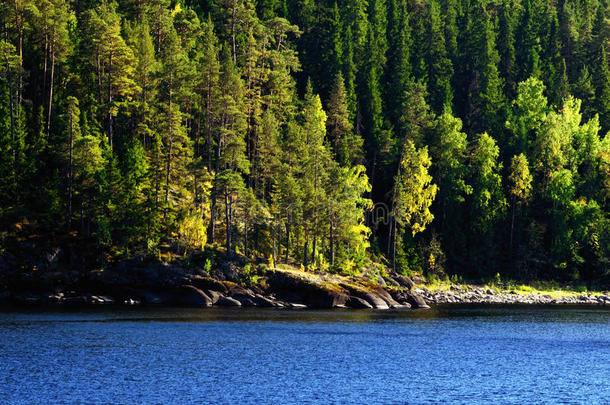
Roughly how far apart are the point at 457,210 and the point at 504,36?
48.2m

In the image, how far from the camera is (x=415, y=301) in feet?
269

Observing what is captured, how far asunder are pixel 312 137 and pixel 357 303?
25615mm

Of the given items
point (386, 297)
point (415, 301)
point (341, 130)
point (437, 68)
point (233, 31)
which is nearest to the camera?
point (386, 297)

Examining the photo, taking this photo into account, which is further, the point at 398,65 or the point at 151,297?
the point at 398,65

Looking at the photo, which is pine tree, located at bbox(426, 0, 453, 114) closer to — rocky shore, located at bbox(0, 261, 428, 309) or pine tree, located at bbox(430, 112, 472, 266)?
pine tree, located at bbox(430, 112, 472, 266)

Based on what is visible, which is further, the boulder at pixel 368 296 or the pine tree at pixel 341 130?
the pine tree at pixel 341 130

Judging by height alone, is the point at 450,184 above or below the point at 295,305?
above

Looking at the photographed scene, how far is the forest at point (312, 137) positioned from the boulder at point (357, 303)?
22.4 ft

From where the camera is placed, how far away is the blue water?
34.2m

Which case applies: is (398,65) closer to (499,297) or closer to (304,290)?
(499,297)

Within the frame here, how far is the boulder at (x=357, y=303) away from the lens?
78375 millimetres

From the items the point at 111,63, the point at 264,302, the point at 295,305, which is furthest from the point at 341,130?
the point at 264,302

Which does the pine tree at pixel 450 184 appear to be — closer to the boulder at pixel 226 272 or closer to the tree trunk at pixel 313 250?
the tree trunk at pixel 313 250

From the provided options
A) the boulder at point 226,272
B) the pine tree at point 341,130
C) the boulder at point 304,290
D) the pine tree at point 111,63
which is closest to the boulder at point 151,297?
the boulder at point 226,272
